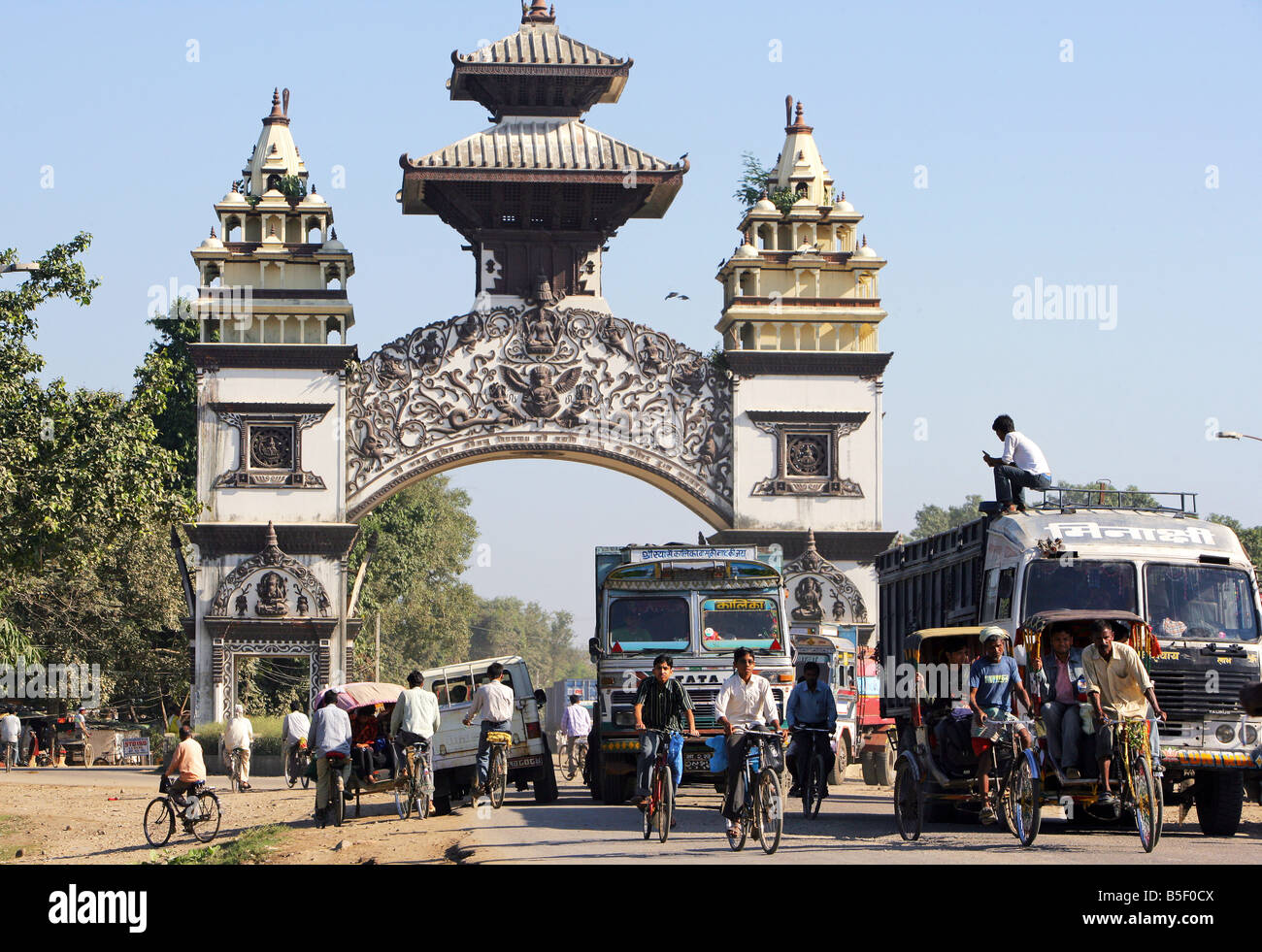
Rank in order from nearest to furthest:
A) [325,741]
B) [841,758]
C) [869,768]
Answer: [325,741] < [841,758] < [869,768]

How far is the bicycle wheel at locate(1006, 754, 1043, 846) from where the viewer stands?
49.9 feet

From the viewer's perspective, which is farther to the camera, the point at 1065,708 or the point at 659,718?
the point at 659,718

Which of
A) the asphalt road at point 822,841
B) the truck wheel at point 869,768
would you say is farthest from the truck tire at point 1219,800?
the truck wheel at point 869,768

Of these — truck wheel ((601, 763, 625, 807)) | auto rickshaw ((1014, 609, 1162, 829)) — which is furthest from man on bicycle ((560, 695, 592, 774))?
auto rickshaw ((1014, 609, 1162, 829))

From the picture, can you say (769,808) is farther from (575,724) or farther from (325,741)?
(575,724)

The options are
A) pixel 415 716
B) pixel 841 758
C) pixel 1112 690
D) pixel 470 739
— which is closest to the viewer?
pixel 1112 690

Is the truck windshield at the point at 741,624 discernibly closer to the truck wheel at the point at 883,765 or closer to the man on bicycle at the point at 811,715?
the man on bicycle at the point at 811,715

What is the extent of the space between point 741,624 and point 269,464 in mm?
21879

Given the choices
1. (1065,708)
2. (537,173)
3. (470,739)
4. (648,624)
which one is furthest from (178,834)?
(537,173)

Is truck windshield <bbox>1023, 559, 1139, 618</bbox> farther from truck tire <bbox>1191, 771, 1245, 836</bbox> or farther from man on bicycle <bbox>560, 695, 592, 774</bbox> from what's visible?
man on bicycle <bbox>560, 695, 592, 774</bbox>

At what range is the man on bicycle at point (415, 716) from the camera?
2191 centimetres

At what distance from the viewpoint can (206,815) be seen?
22.4 metres

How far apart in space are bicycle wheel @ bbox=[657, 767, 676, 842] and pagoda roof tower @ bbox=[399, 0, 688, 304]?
27304mm

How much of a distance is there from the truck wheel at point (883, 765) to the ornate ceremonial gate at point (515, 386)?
972 cm
